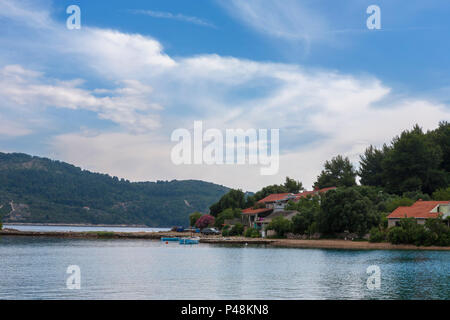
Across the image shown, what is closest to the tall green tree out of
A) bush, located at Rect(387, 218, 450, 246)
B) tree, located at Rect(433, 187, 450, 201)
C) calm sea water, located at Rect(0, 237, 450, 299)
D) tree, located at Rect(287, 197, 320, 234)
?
tree, located at Rect(287, 197, 320, 234)

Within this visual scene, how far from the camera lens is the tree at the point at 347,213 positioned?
71.0m

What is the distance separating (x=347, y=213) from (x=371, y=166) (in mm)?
39199

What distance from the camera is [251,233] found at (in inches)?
3684

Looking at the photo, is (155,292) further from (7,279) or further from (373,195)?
(373,195)

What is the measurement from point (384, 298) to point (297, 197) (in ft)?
263

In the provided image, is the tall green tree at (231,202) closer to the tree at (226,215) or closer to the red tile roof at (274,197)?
the tree at (226,215)

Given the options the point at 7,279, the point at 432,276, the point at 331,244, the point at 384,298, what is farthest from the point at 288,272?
the point at 331,244

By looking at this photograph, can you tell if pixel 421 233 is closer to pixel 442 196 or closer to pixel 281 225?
pixel 442 196

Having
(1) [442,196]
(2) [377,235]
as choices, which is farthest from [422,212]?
(1) [442,196]

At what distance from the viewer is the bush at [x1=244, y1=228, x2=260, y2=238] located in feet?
302

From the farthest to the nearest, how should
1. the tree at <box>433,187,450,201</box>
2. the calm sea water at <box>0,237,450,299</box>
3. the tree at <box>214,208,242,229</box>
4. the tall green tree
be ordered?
the tall green tree
the tree at <box>214,208,242,229</box>
the tree at <box>433,187,450,201</box>
the calm sea water at <box>0,237,450,299</box>

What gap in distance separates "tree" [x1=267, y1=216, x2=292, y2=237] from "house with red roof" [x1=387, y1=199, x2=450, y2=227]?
1905 centimetres

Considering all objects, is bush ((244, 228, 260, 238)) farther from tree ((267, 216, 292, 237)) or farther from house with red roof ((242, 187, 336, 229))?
tree ((267, 216, 292, 237))

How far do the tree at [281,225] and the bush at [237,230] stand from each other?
11898mm
